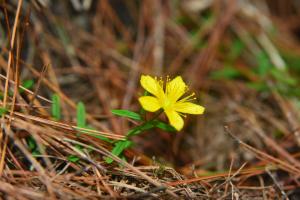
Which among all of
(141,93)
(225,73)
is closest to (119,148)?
(141,93)

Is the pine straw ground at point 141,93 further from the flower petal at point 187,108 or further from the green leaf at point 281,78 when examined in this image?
the flower petal at point 187,108

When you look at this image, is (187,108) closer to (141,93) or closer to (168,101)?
(168,101)

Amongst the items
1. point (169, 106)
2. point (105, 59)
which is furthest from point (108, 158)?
point (105, 59)

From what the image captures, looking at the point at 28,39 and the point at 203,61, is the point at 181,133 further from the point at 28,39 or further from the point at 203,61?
the point at 28,39

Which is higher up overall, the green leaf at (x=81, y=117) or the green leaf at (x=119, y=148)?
the green leaf at (x=81, y=117)

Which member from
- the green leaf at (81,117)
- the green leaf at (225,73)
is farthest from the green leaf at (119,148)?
the green leaf at (225,73)

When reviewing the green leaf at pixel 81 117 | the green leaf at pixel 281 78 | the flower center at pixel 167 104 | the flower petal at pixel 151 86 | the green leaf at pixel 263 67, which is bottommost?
the green leaf at pixel 81 117
